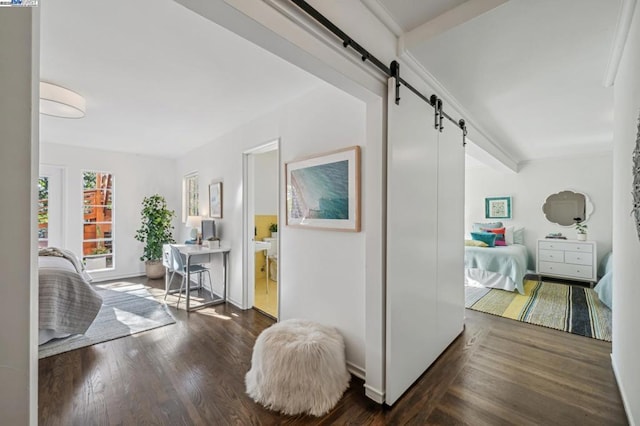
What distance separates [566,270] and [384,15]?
5543 millimetres

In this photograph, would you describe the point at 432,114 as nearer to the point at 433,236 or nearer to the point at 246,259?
the point at 433,236

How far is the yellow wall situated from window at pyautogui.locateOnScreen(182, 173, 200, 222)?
1.04 metres

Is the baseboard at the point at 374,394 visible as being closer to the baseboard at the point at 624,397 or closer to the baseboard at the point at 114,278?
the baseboard at the point at 624,397

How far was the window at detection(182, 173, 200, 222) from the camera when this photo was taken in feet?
15.7

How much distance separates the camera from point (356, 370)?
2061 mm

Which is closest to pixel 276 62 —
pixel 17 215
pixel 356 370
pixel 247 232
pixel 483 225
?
pixel 17 215

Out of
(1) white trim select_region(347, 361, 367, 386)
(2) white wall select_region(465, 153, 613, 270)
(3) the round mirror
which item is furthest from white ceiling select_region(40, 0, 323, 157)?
(3) the round mirror

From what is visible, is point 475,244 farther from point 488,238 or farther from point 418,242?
point 418,242

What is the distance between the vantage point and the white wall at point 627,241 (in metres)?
1.39

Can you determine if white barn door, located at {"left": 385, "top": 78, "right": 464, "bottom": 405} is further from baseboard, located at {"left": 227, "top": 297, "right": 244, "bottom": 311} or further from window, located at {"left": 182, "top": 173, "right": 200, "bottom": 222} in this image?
window, located at {"left": 182, "top": 173, "right": 200, "bottom": 222}

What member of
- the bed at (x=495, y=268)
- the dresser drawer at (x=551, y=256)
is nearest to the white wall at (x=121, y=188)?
the bed at (x=495, y=268)

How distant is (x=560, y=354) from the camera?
7.75 ft

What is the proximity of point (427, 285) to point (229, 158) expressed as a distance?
9.75 feet

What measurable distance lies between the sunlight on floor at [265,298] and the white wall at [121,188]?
2.35m
